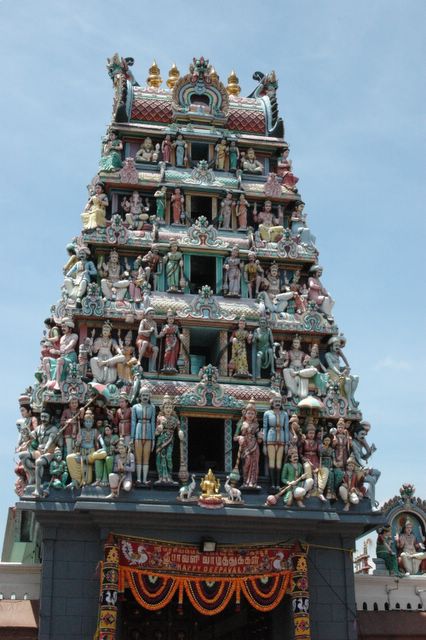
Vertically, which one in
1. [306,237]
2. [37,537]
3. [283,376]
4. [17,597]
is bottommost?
[17,597]

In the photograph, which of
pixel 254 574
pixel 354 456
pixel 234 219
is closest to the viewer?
pixel 254 574

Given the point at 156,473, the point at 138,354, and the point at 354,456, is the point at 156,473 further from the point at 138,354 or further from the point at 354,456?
the point at 354,456

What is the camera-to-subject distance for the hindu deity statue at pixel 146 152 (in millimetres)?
32094

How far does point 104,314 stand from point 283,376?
5603 millimetres

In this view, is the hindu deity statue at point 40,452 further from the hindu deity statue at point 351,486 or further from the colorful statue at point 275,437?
the hindu deity statue at point 351,486

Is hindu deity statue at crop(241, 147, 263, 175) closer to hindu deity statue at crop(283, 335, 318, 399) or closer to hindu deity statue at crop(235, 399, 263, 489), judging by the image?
hindu deity statue at crop(283, 335, 318, 399)

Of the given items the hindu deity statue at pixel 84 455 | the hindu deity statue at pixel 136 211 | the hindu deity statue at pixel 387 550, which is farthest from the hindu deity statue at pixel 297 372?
the hindu deity statue at pixel 136 211

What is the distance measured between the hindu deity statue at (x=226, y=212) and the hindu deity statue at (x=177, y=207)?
131cm

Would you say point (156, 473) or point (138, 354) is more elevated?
point (138, 354)

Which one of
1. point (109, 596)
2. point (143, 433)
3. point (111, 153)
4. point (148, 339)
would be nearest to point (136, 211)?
point (111, 153)

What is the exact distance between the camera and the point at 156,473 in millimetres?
26344

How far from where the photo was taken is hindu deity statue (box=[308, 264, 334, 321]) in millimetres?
30000

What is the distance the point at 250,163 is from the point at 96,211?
5906 millimetres

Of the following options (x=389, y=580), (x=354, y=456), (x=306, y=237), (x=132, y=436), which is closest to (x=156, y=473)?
(x=132, y=436)
